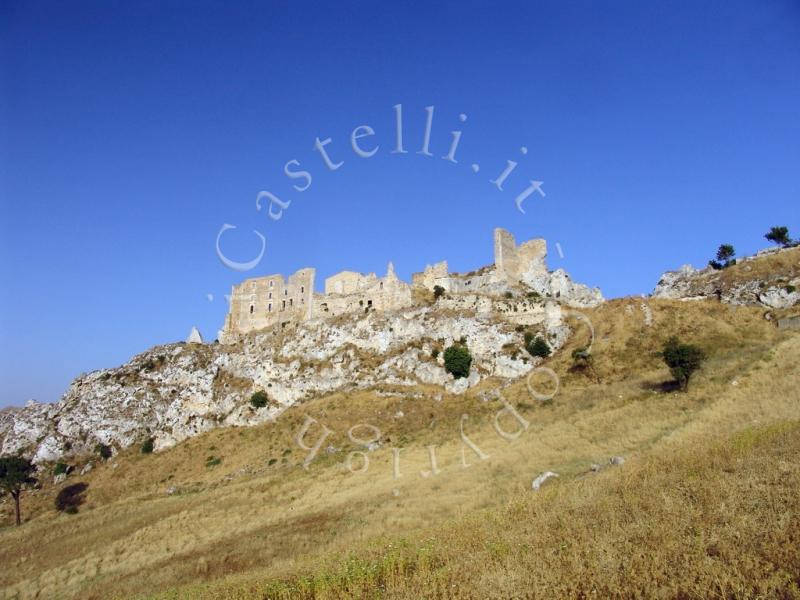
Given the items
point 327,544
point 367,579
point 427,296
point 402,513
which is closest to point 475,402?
point 427,296

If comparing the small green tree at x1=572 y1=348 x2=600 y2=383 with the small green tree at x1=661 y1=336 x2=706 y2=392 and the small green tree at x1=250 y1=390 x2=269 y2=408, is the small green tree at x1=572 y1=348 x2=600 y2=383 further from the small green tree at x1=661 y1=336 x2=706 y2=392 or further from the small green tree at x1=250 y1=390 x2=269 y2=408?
the small green tree at x1=250 y1=390 x2=269 y2=408

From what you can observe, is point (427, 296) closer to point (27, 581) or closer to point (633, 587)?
point (27, 581)

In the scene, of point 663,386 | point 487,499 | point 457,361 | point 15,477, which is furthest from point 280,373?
point 487,499

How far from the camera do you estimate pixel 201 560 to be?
55.9 feet

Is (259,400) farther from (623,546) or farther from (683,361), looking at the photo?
(623,546)

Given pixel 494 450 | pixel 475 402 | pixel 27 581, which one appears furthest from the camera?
pixel 475 402

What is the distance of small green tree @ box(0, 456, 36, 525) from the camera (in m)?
41.8

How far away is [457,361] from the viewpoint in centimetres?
4584

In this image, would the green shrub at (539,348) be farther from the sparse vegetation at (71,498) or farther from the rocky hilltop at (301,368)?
the sparse vegetation at (71,498)

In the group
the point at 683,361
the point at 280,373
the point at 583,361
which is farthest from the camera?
the point at 280,373

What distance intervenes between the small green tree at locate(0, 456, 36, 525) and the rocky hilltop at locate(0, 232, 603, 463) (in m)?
3.18

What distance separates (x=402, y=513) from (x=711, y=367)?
24.4 metres

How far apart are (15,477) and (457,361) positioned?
130 feet

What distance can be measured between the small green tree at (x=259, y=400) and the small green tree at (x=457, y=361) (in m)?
19.5
